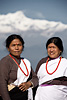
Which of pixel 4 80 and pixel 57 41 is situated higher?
pixel 57 41

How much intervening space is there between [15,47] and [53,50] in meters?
0.61

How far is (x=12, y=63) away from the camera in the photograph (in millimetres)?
2557

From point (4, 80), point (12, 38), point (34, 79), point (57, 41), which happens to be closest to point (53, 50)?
point (57, 41)

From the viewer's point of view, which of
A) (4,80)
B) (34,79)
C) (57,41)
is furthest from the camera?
(57,41)

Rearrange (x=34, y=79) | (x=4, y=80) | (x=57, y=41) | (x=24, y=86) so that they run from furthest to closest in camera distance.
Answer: (x=57, y=41) < (x=34, y=79) < (x=24, y=86) < (x=4, y=80)

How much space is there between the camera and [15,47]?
8.50 feet

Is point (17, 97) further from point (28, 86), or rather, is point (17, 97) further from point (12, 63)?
point (12, 63)

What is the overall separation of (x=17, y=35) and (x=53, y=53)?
0.64m

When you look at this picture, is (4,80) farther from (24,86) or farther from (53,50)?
(53,50)

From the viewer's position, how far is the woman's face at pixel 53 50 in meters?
2.83

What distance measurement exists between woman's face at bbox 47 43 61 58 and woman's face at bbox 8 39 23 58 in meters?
0.48

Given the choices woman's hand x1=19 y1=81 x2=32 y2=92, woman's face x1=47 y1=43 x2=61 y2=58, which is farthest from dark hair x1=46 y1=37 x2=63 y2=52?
woman's hand x1=19 y1=81 x2=32 y2=92

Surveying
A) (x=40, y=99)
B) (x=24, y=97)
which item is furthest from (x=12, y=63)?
(x=40, y=99)

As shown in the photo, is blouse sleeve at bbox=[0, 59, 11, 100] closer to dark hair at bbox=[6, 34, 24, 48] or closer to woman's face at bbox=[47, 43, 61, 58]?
dark hair at bbox=[6, 34, 24, 48]
